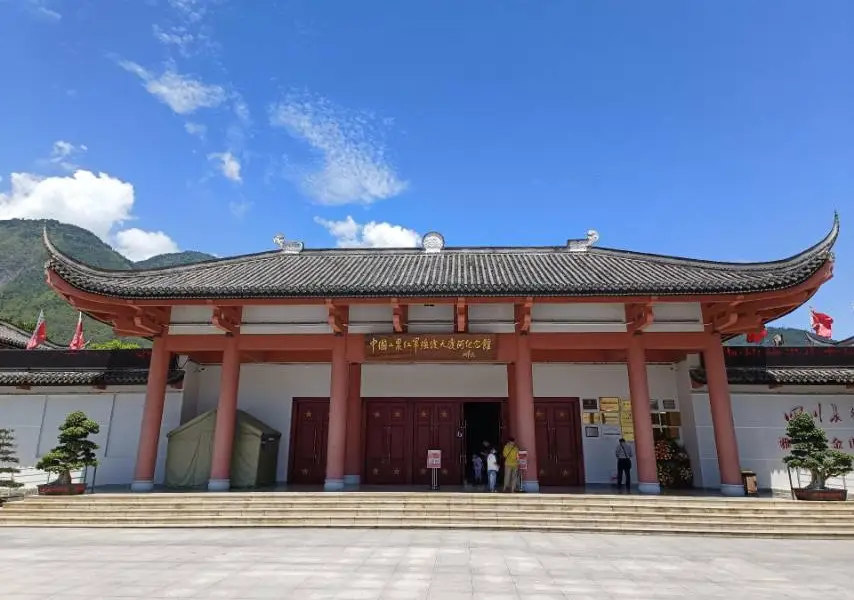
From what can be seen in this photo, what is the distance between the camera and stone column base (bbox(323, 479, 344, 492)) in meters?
12.0

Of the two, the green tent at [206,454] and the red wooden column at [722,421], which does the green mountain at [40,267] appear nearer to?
the green tent at [206,454]

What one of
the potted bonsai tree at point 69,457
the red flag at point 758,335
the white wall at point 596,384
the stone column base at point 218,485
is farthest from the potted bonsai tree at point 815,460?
the potted bonsai tree at point 69,457

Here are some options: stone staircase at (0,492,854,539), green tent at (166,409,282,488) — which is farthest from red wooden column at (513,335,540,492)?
green tent at (166,409,282,488)

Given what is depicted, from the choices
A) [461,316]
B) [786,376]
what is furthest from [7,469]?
[786,376]

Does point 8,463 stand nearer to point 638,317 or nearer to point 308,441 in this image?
point 308,441

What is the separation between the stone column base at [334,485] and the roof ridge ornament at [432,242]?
8506 millimetres

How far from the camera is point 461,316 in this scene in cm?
1227

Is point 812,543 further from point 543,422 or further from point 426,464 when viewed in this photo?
point 426,464

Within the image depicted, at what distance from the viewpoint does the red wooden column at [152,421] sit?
12398mm

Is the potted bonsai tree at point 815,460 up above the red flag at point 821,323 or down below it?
below

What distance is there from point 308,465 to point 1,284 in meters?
107

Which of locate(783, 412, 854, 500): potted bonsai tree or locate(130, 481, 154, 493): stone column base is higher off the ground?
locate(783, 412, 854, 500): potted bonsai tree

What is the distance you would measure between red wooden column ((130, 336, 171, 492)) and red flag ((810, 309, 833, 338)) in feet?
69.9

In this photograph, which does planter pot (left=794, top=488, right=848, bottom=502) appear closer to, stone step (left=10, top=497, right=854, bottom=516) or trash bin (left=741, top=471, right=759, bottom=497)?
stone step (left=10, top=497, right=854, bottom=516)
